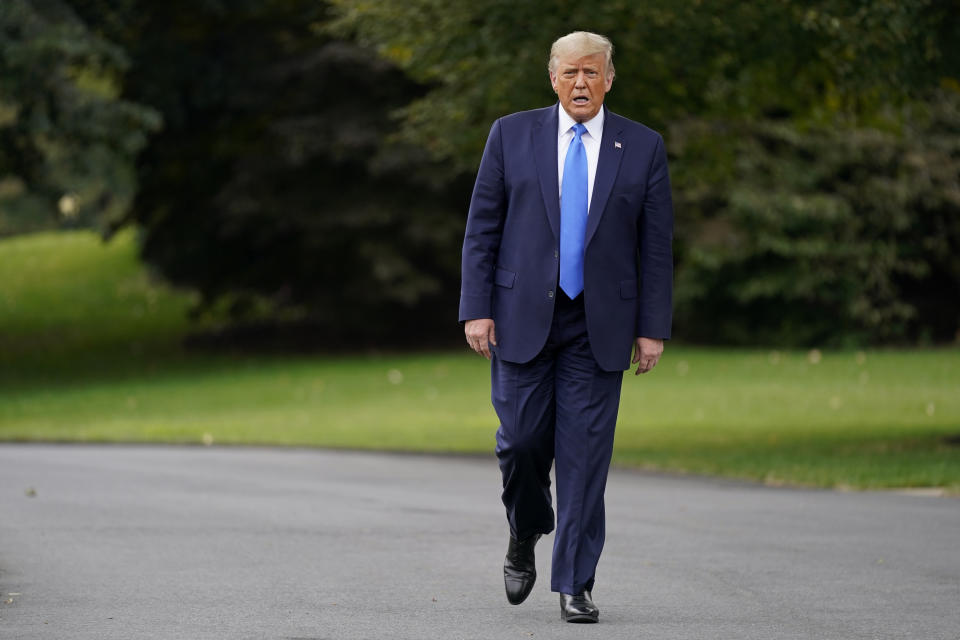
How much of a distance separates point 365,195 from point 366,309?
283cm

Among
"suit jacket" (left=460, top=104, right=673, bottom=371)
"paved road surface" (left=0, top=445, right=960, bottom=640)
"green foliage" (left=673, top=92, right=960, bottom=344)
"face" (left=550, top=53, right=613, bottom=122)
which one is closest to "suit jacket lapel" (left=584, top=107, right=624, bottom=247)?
"suit jacket" (left=460, top=104, right=673, bottom=371)

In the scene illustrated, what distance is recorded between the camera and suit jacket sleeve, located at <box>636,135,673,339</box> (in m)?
6.26

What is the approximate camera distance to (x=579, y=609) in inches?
243

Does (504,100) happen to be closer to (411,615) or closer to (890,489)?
(890,489)

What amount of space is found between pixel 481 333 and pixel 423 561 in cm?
199

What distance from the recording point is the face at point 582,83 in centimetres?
614

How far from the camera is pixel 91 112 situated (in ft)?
79.3

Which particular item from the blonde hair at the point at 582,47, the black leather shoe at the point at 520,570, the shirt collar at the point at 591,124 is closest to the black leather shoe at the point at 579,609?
the black leather shoe at the point at 520,570

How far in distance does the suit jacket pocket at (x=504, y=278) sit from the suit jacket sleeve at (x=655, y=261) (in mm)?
512

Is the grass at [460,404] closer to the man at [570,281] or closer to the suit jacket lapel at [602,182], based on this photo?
the man at [570,281]

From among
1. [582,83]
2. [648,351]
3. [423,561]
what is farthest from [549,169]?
[423,561]

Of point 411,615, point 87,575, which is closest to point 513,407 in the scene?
point 411,615

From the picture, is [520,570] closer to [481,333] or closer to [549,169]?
[481,333]

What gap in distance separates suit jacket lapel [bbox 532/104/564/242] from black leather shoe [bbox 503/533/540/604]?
1.24 meters
